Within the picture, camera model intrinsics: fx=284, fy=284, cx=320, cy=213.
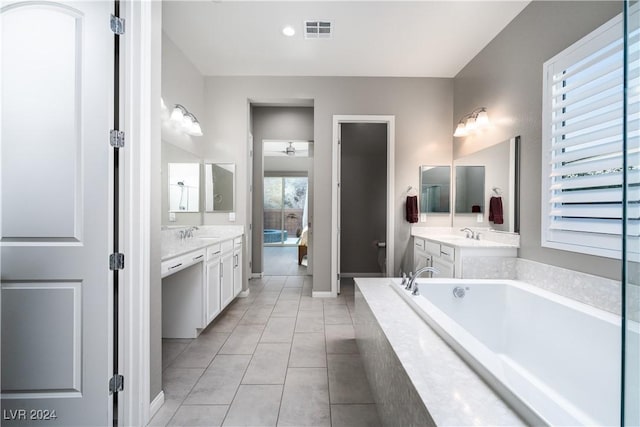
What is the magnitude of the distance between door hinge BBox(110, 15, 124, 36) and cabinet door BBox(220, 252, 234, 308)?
2.10 metres

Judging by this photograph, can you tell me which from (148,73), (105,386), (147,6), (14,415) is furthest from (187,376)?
(147,6)

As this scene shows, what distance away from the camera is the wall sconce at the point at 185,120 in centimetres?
297

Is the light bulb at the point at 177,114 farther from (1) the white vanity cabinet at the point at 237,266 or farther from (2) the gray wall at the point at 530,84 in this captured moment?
(2) the gray wall at the point at 530,84

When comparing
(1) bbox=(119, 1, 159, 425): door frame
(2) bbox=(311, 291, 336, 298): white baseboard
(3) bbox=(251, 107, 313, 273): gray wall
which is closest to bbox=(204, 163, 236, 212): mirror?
(3) bbox=(251, 107, 313, 273): gray wall

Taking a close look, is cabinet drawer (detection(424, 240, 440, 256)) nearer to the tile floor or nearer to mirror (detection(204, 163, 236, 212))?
the tile floor

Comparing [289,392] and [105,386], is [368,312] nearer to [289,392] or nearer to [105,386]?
[289,392]

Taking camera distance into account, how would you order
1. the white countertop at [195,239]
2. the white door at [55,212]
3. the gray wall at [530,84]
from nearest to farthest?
the white door at [55,212], the gray wall at [530,84], the white countertop at [195,239]

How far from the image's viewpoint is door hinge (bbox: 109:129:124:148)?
4.66 ft

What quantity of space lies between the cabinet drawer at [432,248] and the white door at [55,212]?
283 centimetres

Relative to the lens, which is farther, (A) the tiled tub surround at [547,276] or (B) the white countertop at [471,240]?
(B) the white countertop at [471,240]

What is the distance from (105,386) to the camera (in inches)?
55.6

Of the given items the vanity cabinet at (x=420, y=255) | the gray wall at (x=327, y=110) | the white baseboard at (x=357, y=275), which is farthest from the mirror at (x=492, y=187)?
the white baseboard at (x=357, y=275)

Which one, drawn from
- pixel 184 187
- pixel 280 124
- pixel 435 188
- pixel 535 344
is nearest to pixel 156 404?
pixel 184 187

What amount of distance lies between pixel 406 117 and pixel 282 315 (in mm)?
2976
